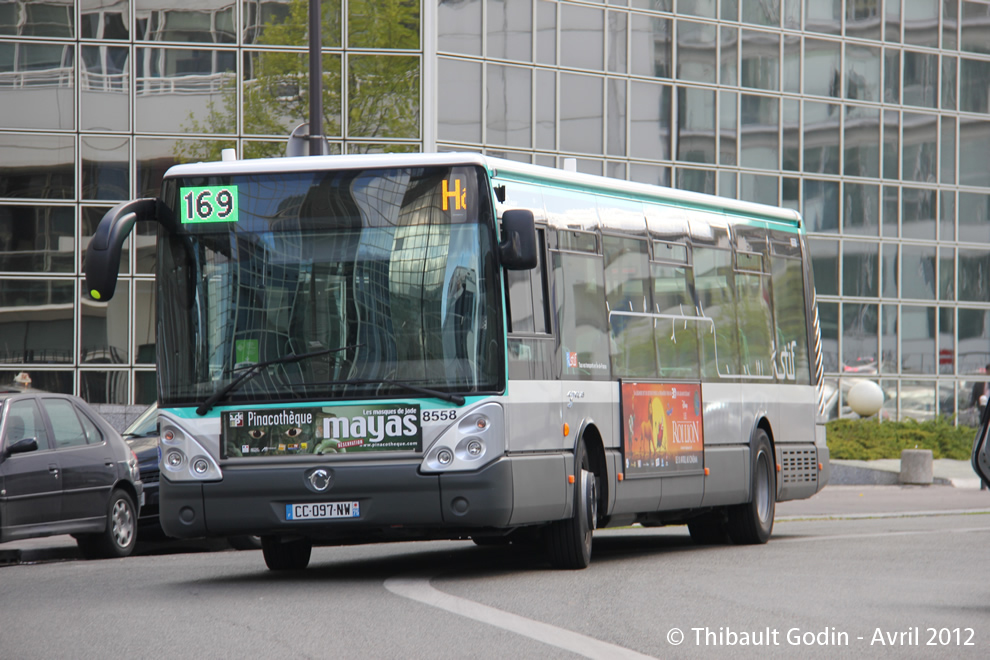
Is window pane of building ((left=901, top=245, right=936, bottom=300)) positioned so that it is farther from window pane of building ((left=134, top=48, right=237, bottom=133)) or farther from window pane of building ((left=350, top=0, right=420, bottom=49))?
window pane of building ((left=134, top=48, right=237, bottom=133))

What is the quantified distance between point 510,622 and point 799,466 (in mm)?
8182

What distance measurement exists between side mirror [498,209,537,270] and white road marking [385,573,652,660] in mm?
2201

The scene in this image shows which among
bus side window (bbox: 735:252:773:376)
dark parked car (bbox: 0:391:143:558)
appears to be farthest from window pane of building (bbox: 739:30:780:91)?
dark parked car (bbox: 0:391:143:558)

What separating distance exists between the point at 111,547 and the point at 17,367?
15.8 metres

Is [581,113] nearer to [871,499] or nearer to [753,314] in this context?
[871,499]

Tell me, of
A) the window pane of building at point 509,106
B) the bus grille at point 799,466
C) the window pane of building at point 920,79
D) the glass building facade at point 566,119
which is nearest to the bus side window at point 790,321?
the bus grille at point 799,466

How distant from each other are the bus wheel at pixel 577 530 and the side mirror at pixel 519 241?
1.78 meters

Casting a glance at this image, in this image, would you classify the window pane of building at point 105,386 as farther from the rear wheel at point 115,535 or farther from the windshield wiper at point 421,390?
the windshield wiper at point 421,390

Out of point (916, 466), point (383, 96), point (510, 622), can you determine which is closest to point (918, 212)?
point (916, 466)

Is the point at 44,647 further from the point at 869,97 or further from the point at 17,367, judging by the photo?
the point at 869,97

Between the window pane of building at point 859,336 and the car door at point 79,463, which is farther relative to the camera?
the window pane of building at point 859,336

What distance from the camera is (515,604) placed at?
9344 mm

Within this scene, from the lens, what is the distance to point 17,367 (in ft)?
98.1

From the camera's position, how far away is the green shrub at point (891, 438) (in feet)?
103
